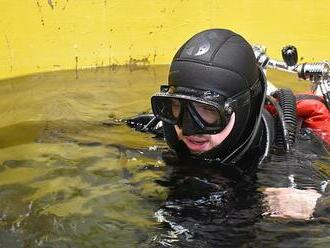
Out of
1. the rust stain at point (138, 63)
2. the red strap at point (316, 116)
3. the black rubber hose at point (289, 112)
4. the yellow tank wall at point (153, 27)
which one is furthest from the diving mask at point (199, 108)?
the rust stain at point (138, 63)

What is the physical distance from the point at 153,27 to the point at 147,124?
2.49m

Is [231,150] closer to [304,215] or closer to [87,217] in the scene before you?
[304,215]

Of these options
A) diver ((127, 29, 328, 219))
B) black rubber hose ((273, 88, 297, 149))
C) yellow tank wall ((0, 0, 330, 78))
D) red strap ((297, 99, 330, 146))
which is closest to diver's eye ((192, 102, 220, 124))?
diver ((127, 29, 328, 219))

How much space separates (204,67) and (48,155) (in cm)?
110

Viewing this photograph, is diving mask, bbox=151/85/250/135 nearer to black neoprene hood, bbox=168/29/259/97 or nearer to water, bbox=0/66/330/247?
black neoprene hood, bbox=168/29/259/97

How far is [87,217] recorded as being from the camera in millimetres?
2258

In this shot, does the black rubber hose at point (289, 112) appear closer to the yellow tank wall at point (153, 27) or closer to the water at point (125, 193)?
the water at point (125, 193)

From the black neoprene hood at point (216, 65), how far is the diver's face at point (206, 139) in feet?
0.49

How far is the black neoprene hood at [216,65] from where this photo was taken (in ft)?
7.66

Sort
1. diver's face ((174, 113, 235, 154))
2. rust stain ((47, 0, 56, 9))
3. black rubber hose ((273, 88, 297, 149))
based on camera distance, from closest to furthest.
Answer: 1. diver's face ((174, 113, 235, 154))
2. black rubber hose ((273, 88, 297, 149))
3. rust stain ((47, 0, 56, 9))

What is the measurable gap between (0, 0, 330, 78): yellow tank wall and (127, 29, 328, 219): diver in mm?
2881

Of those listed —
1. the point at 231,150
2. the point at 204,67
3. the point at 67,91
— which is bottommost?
the point at 67,91

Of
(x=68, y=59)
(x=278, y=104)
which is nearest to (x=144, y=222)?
(x=278, y=104)

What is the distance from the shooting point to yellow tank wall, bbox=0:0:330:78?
5.15 metres
